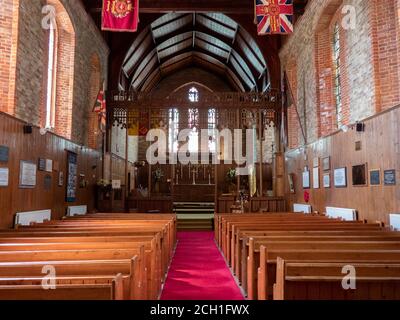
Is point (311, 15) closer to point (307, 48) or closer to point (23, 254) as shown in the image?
point (307, 48)

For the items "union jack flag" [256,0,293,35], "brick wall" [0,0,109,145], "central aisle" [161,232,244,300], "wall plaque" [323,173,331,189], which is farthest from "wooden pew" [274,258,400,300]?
"union jack flag" [256,0,293,35]

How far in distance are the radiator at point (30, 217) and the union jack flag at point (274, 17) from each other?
20.7ft

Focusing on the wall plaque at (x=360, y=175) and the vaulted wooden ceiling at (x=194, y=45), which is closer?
the wall plaque at (x=360, y=175)

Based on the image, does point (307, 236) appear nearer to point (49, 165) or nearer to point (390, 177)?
point (390, 177)

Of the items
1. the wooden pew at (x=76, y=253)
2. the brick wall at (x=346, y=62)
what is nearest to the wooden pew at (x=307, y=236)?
the wooden pew at (x=76, y=253)

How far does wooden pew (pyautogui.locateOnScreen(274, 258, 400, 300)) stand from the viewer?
2752 mm

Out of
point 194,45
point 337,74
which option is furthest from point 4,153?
point 194,45

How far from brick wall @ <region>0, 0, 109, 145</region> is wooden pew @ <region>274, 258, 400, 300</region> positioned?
221 inches

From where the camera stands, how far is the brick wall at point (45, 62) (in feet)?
20.9

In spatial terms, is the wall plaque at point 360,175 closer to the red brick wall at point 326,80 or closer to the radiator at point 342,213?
the radiator at point 342,213

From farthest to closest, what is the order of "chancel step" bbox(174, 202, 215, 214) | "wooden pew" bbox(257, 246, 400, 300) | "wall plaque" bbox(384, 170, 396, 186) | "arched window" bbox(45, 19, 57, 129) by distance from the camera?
"chancel step" bbox(174, 202, 215, 214), "arched window" bbox(45, 19, 57, 129), "wall plaque" bbox(384, 170, 396, 186), "wooden pew" bbox(257, 246, 400, 300)

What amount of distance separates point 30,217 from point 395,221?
640 cm

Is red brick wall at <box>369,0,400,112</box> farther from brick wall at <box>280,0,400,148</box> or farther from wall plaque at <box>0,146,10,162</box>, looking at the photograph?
wall plaque at <box>0,146,10,162</box>

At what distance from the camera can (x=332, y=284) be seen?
280 cm
